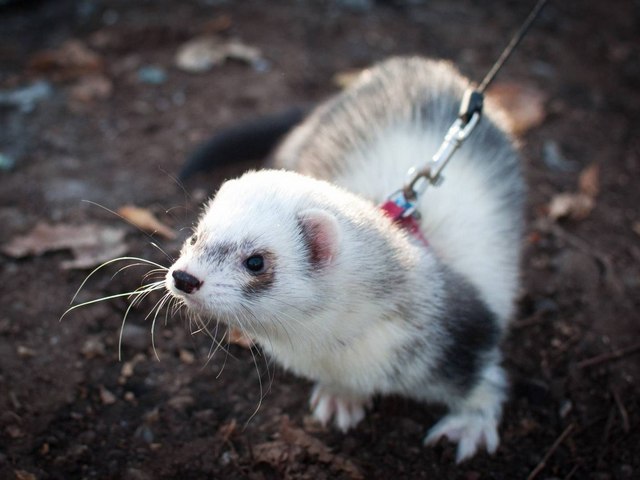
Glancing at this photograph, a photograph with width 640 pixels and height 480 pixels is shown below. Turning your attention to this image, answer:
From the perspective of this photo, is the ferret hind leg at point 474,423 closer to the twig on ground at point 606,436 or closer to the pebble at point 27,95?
the twig on ground at point 606,436

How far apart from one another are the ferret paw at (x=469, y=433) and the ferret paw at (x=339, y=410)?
19 centimetres

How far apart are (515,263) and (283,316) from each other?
0.89 meters

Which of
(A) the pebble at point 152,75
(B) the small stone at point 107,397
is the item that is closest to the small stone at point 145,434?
(B) the small stone at point 107,397

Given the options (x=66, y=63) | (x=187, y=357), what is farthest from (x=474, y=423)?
(x=66, y=63)

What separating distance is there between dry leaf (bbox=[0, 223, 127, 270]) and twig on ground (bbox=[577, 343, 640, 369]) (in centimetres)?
148

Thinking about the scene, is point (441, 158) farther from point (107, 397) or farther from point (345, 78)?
point (345, 78)

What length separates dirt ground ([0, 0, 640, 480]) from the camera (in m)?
1.63

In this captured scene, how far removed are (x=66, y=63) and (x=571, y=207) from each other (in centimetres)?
231

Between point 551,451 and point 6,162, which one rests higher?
point 551,451

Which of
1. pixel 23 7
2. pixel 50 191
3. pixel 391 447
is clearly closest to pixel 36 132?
pixel 50 191

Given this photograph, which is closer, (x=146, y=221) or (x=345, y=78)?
(x=146, y=221)

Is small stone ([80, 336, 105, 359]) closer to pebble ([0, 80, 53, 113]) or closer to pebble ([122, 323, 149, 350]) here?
pebble ([122, 323, 149, 350])

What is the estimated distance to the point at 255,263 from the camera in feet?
4.27

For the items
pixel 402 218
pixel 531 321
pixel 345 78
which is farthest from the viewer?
pixel 345 78
